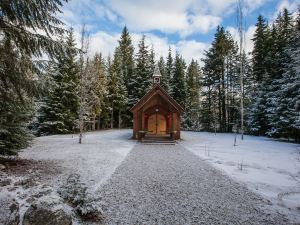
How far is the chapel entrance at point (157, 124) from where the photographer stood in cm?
2615

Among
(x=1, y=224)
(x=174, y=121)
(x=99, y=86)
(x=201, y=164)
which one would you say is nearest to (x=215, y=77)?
(x=174, y=121)

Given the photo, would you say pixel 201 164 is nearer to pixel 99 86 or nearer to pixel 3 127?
pixel 3 127

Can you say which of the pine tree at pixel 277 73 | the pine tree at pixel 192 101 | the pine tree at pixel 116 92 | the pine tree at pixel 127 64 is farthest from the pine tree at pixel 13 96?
the pine tree at pixel 192 101

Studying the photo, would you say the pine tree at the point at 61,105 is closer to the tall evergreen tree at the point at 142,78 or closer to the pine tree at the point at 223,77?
the tall evergreen tree at the point at 142,78

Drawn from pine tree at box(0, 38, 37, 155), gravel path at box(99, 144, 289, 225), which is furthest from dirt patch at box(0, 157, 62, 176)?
gravel path at box(99, 144, 289, 225)

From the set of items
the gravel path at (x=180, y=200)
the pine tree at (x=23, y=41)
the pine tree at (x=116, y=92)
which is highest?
the pine tree at (x=116, y=92)

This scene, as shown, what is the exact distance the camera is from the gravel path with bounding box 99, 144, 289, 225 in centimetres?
475

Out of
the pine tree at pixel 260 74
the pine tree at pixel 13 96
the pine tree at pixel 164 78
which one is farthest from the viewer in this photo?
the pine tree at pixel 164 78

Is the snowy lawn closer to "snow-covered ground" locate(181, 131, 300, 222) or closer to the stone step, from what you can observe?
"snow-covered ground" locate(181, 131, 300, 222)

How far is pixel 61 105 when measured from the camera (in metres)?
25.6

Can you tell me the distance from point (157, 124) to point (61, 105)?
11.0 m

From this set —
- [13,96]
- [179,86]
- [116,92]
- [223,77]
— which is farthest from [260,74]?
[13,96]

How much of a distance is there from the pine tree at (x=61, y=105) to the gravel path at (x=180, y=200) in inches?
754

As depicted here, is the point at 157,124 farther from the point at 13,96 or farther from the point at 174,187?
the point at 13,96
